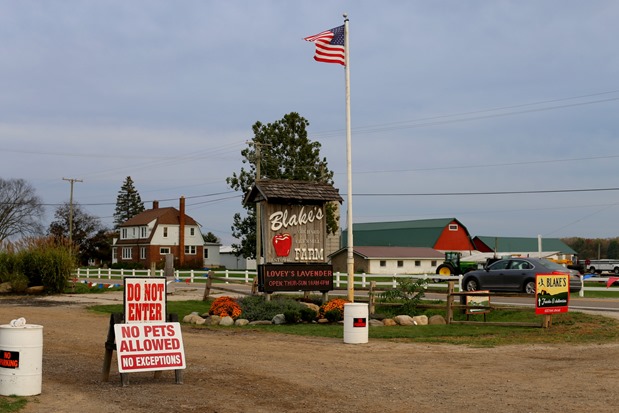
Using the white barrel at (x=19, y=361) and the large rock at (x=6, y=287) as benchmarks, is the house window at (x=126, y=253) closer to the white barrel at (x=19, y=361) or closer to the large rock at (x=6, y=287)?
the large rock at (x=6, y=287)

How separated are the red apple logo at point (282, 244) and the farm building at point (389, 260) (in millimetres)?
41451

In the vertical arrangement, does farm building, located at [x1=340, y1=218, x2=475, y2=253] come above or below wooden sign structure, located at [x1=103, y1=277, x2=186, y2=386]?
above

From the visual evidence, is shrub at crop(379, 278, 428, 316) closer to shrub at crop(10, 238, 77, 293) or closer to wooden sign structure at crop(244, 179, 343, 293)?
wooden sign structure at crop(244, 179, 343, 293)

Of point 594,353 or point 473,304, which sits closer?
point 594,353

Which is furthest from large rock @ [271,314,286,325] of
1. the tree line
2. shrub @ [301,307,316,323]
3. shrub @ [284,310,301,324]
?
the tree line

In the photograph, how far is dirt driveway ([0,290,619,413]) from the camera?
10.0 m

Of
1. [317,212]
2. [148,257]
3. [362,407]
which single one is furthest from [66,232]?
[362,407]

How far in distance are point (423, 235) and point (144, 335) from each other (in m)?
75.7

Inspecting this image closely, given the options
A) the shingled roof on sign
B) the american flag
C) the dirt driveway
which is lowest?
the dirt driveway

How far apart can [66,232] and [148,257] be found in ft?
51.8

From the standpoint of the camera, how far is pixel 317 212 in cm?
2611

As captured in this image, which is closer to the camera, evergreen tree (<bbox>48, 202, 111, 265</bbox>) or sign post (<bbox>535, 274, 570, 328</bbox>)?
sign post (<bbox>535, 274, 570, 328</bbox>)

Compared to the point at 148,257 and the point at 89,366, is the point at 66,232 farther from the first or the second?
the point at 89,366

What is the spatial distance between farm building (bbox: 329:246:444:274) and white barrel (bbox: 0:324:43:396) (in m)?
56.6
